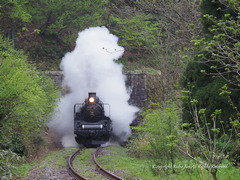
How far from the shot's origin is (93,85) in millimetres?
24062

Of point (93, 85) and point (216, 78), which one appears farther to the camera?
point (93, 85)

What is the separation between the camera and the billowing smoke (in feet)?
78.6

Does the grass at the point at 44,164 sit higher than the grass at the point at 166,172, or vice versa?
the grass at the point at 166,172

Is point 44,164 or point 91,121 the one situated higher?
point 91,121

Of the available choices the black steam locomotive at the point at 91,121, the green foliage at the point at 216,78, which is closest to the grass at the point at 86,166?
the black steam locomotive at the point at 91,121

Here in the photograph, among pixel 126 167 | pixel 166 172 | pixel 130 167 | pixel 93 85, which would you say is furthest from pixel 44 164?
pixel 93 85

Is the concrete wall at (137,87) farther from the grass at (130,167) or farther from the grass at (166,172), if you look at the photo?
the grass at (166,172)

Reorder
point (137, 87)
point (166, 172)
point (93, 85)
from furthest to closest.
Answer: point (137, 87)
point (93, 85)
point (166, 172)

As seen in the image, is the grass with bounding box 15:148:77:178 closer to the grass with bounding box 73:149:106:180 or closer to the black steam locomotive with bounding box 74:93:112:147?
the grass with bounding box 73:149:106:180

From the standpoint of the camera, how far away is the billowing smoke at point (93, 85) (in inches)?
944

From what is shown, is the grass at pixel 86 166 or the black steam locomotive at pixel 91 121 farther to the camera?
the black steam locomotive at pixel 91 121

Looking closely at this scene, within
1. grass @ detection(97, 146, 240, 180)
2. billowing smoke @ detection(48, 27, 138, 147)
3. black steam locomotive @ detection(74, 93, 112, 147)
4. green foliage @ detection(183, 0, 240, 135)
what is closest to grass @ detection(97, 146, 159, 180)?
grass @ detection(97, 146, 240, 180)

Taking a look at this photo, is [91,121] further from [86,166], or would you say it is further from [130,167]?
[130,167]

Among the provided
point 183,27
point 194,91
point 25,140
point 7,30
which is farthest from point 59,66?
point 194,91
